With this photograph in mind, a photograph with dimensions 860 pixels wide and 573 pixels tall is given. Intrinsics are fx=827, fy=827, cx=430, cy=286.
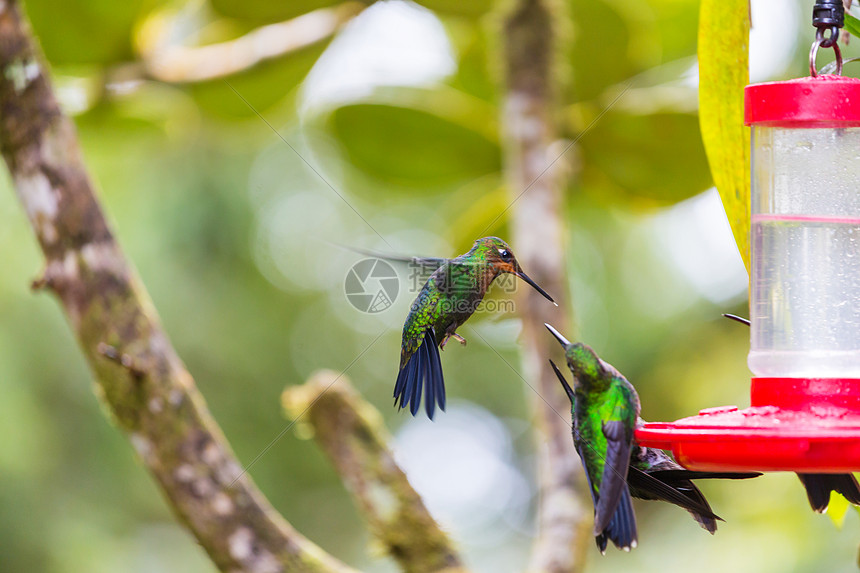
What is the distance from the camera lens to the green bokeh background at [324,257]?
104 inches

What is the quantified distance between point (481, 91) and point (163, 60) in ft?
3.81

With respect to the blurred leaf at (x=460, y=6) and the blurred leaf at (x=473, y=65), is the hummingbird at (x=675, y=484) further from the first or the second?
the blurred leaf at (x=473, y=65)

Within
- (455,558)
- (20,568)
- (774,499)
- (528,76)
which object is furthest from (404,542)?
(20,568)

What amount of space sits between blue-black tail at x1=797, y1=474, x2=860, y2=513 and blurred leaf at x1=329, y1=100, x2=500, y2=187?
195 cm

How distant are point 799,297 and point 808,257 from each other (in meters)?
0.06

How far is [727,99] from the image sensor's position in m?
1.12

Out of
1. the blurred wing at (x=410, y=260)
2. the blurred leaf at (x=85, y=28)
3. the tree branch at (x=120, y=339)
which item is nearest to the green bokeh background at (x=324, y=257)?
the blurred leaf at (x=85, y=28)

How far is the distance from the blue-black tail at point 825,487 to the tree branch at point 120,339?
41.8 inches

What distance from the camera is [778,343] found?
3.93 ft

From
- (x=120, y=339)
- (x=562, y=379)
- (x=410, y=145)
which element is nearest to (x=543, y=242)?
(x=410, y=145)

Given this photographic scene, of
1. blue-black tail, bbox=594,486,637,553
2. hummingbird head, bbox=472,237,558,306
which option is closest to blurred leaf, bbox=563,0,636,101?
hummingbird head, bbox=472,237,558,306

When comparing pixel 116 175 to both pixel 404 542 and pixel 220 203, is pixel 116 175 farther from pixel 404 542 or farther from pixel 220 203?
pixel 404 542

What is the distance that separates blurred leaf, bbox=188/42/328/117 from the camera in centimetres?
272
